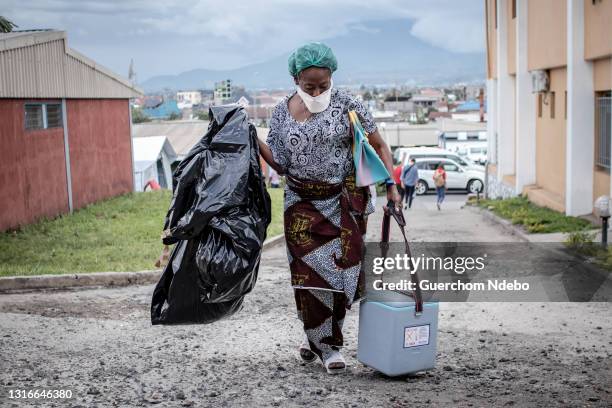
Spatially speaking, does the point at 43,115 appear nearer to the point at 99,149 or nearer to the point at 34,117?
the point at 34,117

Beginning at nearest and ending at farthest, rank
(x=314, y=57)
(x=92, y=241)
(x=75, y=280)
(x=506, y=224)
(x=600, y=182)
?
(x=314, y=57) < (x=75, y=280) < (x=92, y=241) < (x=600, y=182) < (x=506, y=224)

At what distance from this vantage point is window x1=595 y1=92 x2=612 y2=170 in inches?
548

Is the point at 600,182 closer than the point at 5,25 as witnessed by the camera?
Yes

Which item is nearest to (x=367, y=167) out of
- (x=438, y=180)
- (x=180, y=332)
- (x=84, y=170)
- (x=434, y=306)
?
(x=434, y=306)

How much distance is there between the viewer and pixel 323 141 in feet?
17.3

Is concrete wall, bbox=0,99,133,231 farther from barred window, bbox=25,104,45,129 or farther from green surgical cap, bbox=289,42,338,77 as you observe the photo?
green surgical cap, bbox=289,42,338,77

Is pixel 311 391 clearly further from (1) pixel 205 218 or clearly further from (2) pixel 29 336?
(2) pixel 29 336

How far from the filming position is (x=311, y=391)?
4.92m

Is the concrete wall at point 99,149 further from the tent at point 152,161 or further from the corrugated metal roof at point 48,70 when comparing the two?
the tent at point 152,161

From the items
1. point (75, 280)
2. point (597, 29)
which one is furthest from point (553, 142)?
point (75, 280)

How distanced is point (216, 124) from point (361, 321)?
1.57 metres

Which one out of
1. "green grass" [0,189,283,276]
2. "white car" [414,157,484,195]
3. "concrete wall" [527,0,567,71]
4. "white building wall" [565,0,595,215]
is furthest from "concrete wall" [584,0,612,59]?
"white car" [414,157,484,195]

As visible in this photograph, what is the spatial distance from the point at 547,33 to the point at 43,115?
10.6 m

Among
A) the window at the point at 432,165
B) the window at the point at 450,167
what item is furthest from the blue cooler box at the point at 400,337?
the window at the point at 450,167
